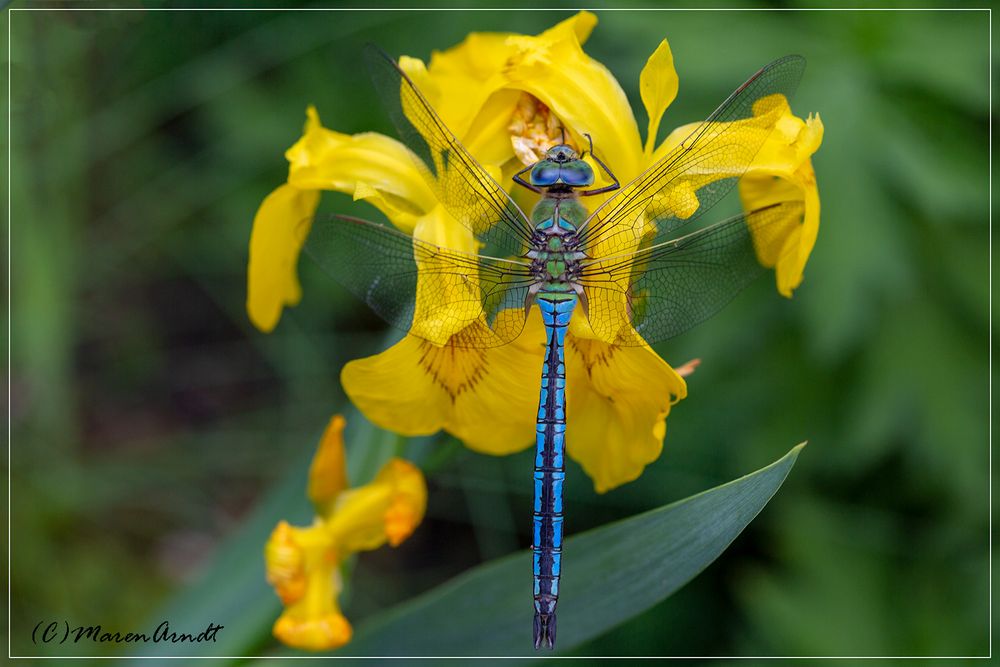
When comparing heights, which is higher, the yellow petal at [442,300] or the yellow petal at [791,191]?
the yellow petal at [791,191]

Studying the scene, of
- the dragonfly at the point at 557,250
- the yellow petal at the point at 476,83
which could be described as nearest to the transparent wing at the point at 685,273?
the dragonfly at the point at 557,250

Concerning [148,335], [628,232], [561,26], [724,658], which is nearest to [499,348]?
[628,232]

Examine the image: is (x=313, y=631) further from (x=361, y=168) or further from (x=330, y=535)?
(x=361, y=168)

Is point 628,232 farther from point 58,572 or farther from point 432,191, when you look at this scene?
point 58,572

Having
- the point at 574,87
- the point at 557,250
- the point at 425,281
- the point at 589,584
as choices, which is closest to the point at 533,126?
the point at 574,87

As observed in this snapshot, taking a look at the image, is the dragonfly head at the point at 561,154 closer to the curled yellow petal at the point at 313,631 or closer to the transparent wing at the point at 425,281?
the transparent wing at the point at 425,281

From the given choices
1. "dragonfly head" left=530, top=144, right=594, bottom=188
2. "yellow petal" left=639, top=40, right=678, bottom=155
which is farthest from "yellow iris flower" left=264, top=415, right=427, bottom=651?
"yellow petal" left=639, top=40, right=678, bottom=155

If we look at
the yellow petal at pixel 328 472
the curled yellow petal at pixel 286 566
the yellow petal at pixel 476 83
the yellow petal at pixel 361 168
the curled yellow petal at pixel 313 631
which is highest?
the yellow petal at pixel 476 83

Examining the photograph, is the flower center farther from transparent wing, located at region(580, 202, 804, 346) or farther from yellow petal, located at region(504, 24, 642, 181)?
transparent wing, located at region(580, 202, 804, 346)
